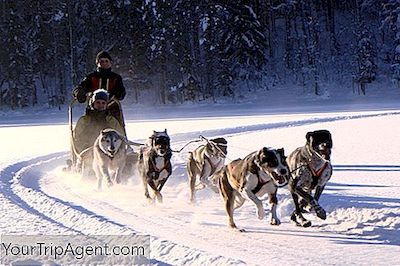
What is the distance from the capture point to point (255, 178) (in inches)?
214

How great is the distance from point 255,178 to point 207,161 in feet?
7.34

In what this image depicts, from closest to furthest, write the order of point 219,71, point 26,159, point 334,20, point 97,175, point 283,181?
point 283,181
point 97,175
point 26,159
point 219,71
point 334,20

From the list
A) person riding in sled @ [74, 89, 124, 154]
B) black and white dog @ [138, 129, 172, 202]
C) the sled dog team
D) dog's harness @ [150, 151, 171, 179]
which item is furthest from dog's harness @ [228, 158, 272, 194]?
person riding in sled @ [74, 89, 124, 154]

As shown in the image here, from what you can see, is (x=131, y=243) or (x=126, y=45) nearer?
(x=131, y=243)

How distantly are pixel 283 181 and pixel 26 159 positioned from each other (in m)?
9.35

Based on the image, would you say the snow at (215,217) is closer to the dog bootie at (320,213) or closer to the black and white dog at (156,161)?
the dog bootie at (320,213)

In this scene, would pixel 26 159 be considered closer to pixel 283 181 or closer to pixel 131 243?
pixel 131 243

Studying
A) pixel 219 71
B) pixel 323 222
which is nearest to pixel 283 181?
pixel 323 222

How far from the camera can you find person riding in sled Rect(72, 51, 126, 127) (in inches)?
398

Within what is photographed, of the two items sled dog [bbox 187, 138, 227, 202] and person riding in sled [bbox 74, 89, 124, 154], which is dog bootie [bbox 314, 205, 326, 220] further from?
person riding in sled [bbox 74, 89, 124, 154]

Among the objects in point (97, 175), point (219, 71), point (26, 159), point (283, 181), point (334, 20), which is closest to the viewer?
point (283, 181)

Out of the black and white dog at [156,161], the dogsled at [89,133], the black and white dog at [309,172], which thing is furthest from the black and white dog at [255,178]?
the dogsled at [89,133]

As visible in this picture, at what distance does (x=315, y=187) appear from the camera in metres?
5.91

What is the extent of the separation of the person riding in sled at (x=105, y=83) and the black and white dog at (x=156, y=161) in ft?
8.97
